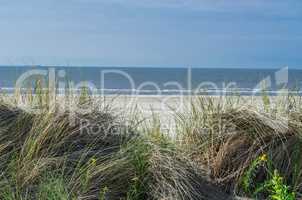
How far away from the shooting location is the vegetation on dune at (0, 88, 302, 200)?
12.1 ft

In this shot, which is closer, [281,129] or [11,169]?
[11,169]

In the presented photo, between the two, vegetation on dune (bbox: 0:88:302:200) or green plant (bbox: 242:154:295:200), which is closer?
vegetation on dune (bbox: 0:88:302:200)

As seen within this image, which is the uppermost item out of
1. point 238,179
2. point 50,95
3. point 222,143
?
point 50,95

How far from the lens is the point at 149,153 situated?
155 inches

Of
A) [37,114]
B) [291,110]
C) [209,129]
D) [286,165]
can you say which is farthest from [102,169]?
[291,110]

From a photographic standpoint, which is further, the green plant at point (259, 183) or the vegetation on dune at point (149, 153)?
the green plant at point (259, 183)

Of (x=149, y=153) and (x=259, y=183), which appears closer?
(x=149, y=153)

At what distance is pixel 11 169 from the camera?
12.2ft

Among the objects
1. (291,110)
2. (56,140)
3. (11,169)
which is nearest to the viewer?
(11,169)

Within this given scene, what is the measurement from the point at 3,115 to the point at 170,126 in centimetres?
167

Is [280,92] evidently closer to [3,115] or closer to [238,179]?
[238,179]

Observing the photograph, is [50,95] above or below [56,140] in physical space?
above

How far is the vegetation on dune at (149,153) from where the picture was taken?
145 inches

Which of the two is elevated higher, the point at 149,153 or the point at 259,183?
the point at 149,153
